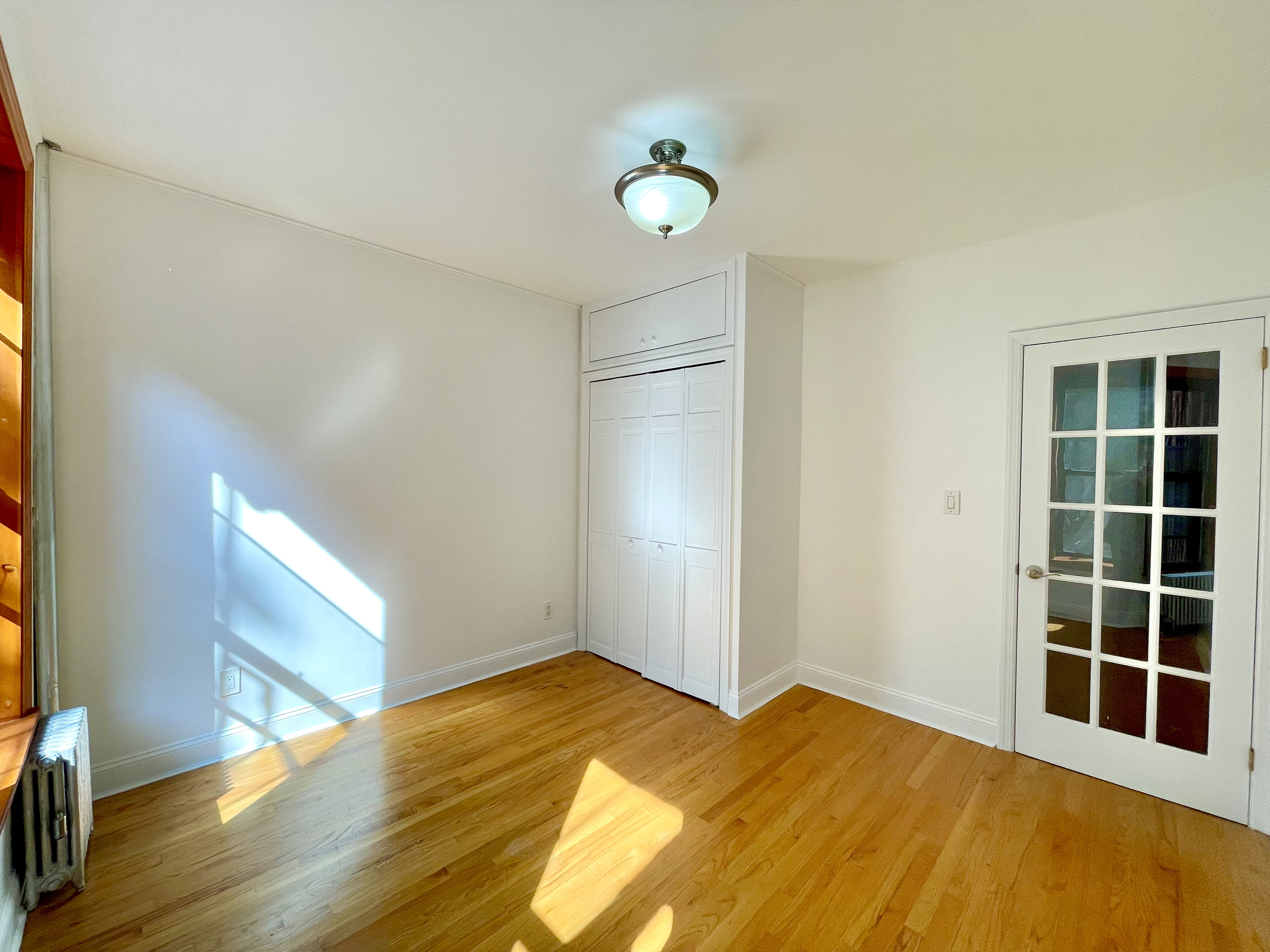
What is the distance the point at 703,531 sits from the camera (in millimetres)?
3170

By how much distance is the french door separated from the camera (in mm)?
2152

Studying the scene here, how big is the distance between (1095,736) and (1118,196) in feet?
8.02

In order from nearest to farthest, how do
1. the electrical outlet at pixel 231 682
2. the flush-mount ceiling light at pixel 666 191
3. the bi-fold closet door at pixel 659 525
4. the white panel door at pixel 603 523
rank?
the flush-mount ceiling light at pixel 666 191
the electrical outlet at pixel 231 682
the bi-fold closet door at pixel 659 525
the white panel door at pixel 603 523

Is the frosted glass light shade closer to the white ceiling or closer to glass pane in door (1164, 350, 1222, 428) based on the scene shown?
the white ceiling

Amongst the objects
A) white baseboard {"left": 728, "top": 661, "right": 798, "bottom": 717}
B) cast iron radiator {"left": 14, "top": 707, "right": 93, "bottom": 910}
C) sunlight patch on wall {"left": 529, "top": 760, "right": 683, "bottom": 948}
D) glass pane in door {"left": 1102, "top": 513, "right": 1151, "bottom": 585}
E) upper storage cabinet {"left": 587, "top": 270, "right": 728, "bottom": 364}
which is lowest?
sunlight patch on wall {"left": 529, "top": 760, "right": 683, "bottom": 948}

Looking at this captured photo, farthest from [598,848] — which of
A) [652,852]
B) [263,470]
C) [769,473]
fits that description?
[263,470]

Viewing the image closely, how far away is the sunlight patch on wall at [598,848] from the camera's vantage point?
66.9 inches

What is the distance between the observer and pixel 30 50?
1.57 metres

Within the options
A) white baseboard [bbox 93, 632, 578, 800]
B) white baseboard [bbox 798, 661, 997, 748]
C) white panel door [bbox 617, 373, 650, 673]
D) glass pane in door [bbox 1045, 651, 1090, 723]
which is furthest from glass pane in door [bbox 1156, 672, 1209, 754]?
white baseboard [bbox 93, 632, 578, 800]

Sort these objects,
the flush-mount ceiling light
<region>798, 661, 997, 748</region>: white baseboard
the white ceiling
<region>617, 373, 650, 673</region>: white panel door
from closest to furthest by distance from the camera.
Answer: the white ceiling < the flush-mount ceiling light < <region>798, 661, 997, 748</region>: white baseboard < <region>617, 373, 650, 673</region>: white panel door

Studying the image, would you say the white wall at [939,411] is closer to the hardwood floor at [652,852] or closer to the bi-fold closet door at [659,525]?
the hardwood floor at [652,852]

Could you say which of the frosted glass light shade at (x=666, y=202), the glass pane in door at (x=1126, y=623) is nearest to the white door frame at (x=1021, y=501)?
the glass pane in door at (x=1126, y=623)

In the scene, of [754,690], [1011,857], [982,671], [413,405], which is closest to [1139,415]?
[982,671]

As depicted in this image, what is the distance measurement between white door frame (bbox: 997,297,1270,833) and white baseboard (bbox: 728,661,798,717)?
1123 millimetres
